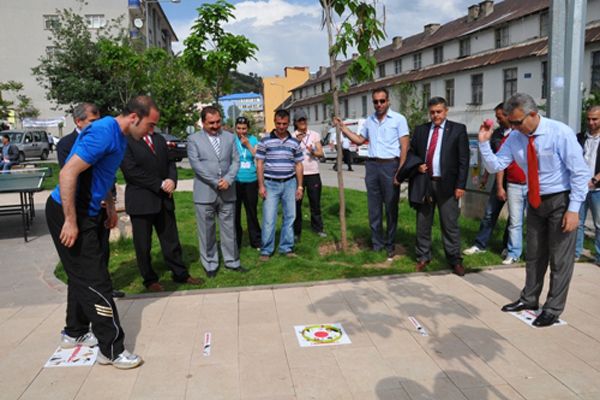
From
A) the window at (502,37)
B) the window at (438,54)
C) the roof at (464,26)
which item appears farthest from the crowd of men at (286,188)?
the window at (438,54)

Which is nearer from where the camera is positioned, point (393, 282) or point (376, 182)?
point (393, 282)

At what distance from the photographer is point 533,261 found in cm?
472

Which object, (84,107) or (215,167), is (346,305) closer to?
(215,167)

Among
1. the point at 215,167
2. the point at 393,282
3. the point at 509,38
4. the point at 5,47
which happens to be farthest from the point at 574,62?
the point at 5,47

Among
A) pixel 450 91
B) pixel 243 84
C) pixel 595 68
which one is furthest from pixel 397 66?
pixel 243 84

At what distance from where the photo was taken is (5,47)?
159 feet

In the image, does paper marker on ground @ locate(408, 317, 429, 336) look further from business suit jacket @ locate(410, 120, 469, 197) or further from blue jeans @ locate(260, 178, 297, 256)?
blue jeans @ locate(260, 178, 297, 256)

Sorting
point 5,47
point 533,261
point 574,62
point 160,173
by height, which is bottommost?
point 533,261

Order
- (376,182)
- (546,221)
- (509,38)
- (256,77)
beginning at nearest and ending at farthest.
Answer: (546,221), (376,182), (509,38), (256,77)

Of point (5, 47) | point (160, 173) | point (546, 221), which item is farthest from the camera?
point (5, 47)

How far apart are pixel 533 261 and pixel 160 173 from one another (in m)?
3.96

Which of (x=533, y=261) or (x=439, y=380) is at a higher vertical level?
(x=533, y=261)

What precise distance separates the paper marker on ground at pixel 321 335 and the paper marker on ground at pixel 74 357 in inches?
→ 66.4

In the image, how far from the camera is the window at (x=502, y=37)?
108 ft
